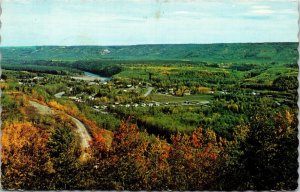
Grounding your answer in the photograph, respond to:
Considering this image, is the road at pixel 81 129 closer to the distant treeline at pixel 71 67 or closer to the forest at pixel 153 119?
the forest at pixel 153 119

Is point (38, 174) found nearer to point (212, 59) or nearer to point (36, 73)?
point (36, 73)

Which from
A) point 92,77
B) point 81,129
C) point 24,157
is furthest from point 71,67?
point 24,157

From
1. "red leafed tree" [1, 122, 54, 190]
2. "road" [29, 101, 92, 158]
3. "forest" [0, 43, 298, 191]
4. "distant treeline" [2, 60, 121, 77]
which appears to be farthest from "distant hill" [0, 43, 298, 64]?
"red leafed tree" [1, 122, 54, 190]

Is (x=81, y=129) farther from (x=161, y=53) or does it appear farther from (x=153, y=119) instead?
(x=161, y=53)

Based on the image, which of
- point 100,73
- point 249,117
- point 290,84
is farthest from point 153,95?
point 290,84

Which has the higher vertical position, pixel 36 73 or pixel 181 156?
pixel 36 73

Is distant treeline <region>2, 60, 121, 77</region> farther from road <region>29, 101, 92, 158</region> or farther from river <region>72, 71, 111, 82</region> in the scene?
road <region>29, 101, 92, 158</region>
